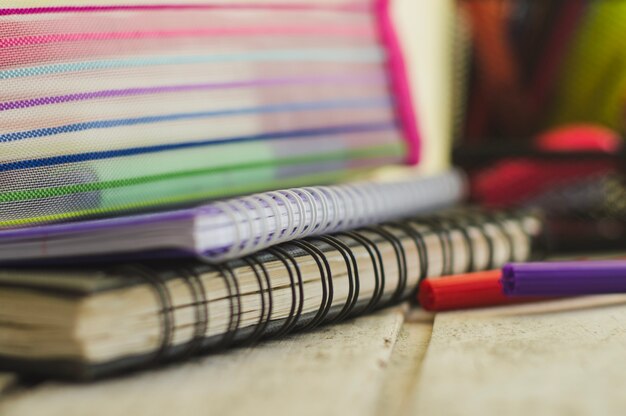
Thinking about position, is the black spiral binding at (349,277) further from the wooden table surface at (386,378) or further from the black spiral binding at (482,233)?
the black spiral binding at (482,233)

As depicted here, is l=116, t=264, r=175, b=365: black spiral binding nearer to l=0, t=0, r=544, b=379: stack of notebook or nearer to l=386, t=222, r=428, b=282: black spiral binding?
l=0, t=0, r=544, b=379: stack of notebook

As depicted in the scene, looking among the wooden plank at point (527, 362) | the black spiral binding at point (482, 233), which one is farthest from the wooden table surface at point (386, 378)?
the black spiral binding at point (482, 233)

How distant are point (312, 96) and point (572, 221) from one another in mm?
319

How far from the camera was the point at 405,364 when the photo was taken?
1.47 ft

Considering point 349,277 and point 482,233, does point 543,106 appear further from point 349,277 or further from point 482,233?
point 349,277

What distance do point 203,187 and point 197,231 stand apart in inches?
8.7

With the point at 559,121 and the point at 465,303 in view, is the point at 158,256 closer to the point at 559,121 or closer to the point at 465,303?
the point at 465,303

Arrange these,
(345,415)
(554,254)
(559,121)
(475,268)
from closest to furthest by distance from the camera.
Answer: (345,415) → (475,268) → (554,254) → (559,121)

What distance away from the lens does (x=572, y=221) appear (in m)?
0.83

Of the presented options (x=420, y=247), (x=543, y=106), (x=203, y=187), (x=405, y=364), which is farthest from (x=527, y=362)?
(x=543, y=106)

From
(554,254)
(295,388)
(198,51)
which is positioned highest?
(198,51)

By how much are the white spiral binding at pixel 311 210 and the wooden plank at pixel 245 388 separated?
61mm

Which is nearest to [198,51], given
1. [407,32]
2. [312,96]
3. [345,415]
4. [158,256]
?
[312,96]

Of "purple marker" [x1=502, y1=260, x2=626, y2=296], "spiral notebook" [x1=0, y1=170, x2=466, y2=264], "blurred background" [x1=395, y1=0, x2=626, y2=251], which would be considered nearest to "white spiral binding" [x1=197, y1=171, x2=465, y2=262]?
"spiral notebook" [x1=0, y1=170, x2=466, y2=264]
